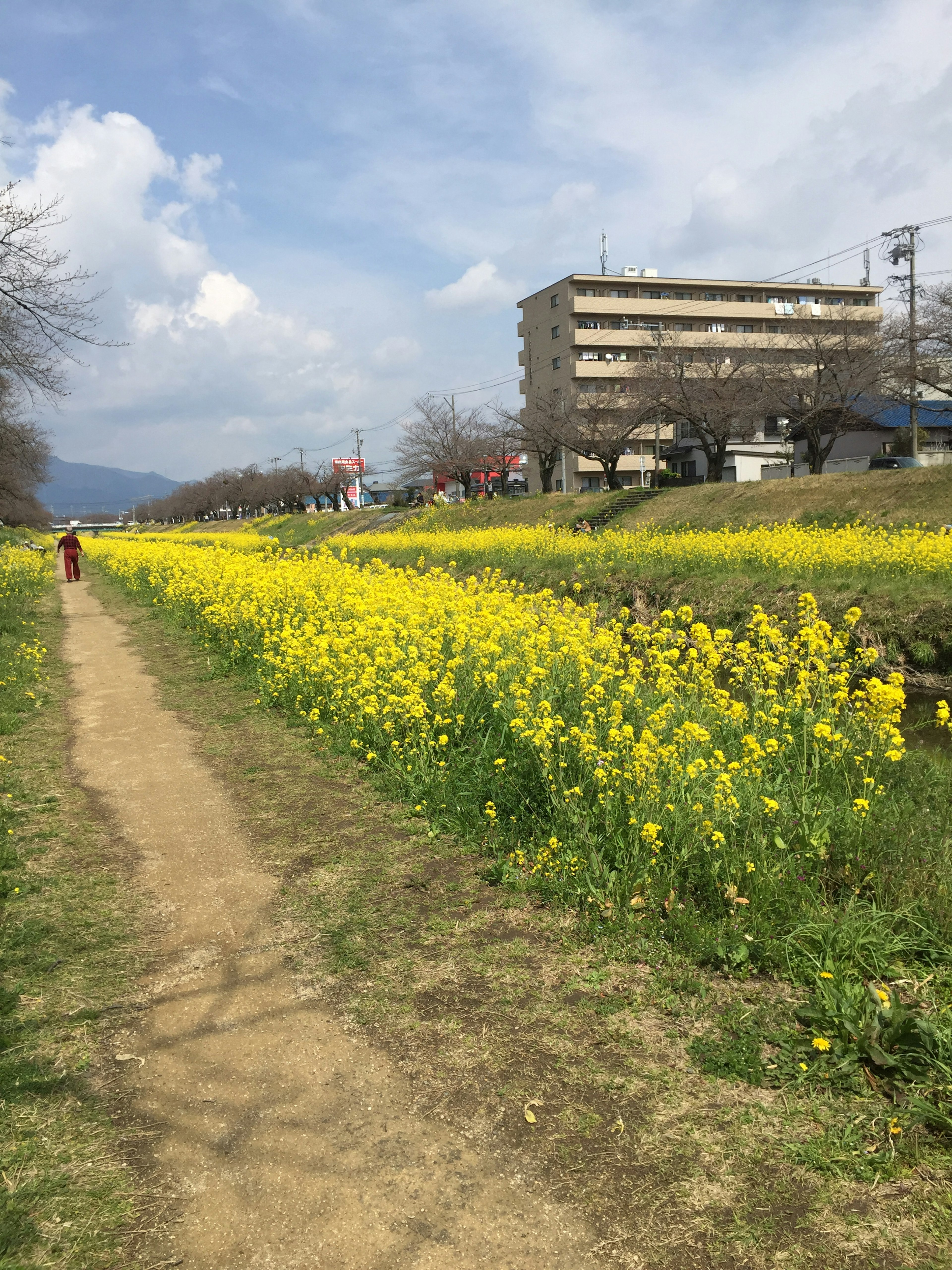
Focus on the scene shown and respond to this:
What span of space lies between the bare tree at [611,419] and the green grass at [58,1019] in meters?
34.7

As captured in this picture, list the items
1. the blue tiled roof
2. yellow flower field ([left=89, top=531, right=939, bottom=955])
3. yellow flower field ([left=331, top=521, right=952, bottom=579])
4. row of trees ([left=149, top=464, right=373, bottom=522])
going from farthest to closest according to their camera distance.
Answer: row of trees ([left=149, top=464, right=373, bottom=522]) → the blue tiled roof → yellow flower field ([left=331, top=521, right=952, bottom=579]) → yellow flower field ([left=89, top=531, right=939, bottom=955])

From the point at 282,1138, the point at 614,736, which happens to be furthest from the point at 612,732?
the point at 282,1138

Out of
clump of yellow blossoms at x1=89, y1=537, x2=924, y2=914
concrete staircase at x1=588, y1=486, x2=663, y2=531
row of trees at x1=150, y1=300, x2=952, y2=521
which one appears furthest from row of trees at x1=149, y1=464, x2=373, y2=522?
clump of yellow blossoms at x1=89, y1=537, x2=924, y2=914

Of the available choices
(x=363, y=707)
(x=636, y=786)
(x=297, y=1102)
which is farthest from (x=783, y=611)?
(x=297, y=1102)

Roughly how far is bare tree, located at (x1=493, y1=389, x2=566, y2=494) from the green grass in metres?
36.8

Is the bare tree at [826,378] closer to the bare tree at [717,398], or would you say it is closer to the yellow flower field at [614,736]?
the bare tree at [717,398]

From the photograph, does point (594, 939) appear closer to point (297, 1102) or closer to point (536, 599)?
point (297, 1102)

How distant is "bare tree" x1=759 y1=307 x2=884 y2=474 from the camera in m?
31.5

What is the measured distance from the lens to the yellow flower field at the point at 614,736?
4.12m

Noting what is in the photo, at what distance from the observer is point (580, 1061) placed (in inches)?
122

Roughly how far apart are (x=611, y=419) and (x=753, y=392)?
7.36 metres

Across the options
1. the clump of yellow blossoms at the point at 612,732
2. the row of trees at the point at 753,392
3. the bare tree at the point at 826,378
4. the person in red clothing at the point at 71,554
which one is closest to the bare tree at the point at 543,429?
the row of trees at the point at 753,392

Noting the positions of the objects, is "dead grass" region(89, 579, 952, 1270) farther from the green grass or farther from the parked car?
the parked car

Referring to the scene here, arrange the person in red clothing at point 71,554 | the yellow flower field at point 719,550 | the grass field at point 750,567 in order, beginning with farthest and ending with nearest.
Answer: the person in red clothing at point 71,554 → the yellow flower field at point 719,550 → the grass field at point 750,567
